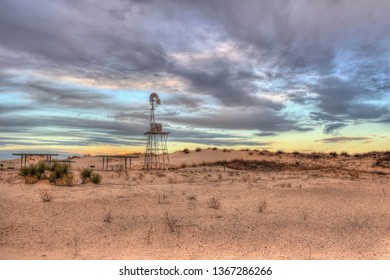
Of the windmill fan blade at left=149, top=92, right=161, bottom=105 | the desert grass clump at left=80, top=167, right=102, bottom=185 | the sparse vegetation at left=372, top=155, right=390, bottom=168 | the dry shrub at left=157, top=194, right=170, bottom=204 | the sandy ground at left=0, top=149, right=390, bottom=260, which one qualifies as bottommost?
the sandy ground at left=0, top=149, right=390, bottom=260

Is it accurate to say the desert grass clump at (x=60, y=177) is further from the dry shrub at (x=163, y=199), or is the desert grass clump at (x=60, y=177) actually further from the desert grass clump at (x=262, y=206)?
the desert grass clump at (x=262, y=206)

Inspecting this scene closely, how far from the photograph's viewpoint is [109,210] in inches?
444

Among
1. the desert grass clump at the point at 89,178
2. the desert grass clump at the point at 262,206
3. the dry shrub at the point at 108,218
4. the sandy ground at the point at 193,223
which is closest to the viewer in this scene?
the sandy ground at the point at 193,223

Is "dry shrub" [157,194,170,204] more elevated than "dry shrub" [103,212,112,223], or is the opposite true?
"dry shrub" [157,194,170,204]

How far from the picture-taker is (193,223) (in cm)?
984

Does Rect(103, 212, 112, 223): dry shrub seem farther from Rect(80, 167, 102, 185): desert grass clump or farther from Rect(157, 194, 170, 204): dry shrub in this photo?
Rect(80, 167, 102, 185): desert grass clump

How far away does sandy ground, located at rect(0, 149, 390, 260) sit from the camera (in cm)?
785

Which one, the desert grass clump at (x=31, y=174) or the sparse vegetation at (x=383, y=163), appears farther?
the sparse vegetation at (x=383, y=163)

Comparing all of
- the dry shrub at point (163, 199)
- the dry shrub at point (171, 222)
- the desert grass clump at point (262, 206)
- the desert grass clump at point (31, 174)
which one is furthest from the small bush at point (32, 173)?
the desert grass clump at point (262, 206)

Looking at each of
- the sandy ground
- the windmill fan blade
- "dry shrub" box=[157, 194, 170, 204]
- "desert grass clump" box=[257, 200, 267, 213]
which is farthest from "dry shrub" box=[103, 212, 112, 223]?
the windmill fan blade

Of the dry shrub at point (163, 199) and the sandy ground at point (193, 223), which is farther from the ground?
the dry shrub at point (163, 199)

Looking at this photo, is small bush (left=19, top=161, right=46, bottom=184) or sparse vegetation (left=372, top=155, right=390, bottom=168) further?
sparse vegetation (left=372, top=155, right=390, bottom=168)

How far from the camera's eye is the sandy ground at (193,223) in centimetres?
785

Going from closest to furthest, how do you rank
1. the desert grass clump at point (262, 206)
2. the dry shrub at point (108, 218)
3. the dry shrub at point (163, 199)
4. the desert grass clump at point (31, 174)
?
the dry shrub at point (108, 218) → the desert grass clump at point (262, 206) → the dry shrub at point (163, 199) → the desert grass clump at point (31, 174)
